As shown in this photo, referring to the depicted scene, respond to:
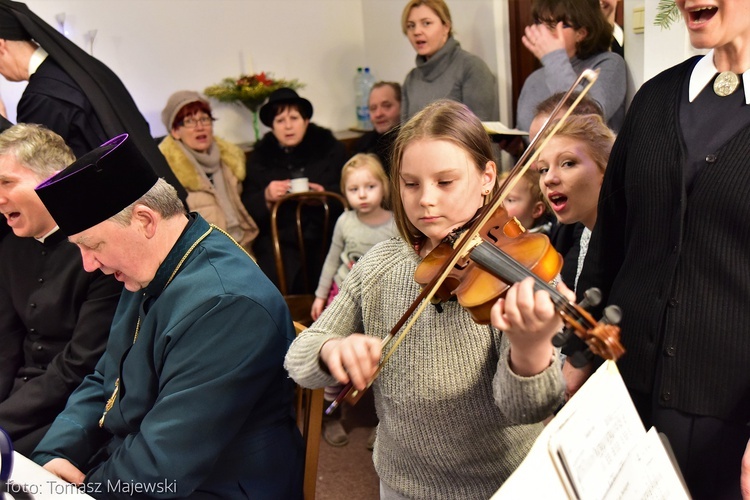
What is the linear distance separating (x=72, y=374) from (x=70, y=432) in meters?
0.29

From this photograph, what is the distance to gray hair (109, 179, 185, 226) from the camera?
1.41 metres

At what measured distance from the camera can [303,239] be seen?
3.34 metres

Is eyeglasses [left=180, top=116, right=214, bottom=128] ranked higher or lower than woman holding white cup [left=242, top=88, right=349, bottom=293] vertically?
higher

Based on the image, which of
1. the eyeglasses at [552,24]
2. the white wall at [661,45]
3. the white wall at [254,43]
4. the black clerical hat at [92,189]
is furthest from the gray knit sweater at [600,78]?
the black clerical hat at [92,189]

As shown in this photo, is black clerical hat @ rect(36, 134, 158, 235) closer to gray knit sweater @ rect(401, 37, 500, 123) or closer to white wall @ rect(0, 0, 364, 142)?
gray knit sweater @ rect(401, 37, 500, 123)

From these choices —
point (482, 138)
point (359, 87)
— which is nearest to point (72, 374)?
point (482, 138)

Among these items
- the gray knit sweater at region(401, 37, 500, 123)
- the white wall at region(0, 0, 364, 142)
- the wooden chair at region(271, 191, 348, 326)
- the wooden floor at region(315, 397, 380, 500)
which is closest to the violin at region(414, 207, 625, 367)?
the wooden floor at region(315, 397, 380, 500)

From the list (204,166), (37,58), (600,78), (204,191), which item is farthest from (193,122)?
(600,78)

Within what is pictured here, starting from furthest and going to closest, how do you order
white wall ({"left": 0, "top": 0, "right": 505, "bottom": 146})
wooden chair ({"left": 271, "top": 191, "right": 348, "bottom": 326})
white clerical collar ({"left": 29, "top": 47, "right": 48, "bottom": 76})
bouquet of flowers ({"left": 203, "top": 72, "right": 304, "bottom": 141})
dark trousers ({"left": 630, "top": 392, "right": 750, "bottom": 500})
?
bouquet of flowers ({"left": 203, "top": 72, "right": 304, "bottom": 141}) < white wall ({"left": 0, "top": 0, "right": 505, "bottom": 146}) < wooden chair ({"left": 271, "top": 191, "right": 348, "bottom": 326}) < white clerical collar ({"left": 29, "top": 47, "right": 48, "bottom": 76}) < dark trousers ({"left": 630, "top": 392, "right": 750, "bottom": 500})

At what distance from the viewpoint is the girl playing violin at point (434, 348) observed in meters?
1.12

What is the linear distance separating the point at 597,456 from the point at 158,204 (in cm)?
104

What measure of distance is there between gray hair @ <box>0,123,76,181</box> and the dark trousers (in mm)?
1599

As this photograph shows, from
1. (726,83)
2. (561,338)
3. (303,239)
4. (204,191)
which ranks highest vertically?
(726,83)

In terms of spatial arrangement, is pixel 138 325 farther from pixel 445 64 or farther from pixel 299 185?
pixel 445 64
